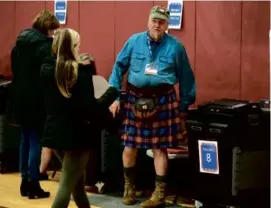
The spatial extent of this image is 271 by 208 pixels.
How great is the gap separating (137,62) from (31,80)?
0.81m

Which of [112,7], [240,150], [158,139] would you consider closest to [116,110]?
[158,139]

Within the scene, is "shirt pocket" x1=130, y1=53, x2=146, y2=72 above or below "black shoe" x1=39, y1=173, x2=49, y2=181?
above

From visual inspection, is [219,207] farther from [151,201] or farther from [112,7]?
[112,7]

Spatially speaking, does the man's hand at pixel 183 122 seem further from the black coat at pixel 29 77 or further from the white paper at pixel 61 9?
the white paper at pixel 61 9

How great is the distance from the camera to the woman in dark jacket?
3.91 metres

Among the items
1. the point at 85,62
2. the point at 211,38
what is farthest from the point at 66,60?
the point at 211,38

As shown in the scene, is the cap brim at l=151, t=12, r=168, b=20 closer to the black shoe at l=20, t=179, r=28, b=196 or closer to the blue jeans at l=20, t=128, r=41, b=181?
the blue jeans at l=20, t=128, r=41, b=181

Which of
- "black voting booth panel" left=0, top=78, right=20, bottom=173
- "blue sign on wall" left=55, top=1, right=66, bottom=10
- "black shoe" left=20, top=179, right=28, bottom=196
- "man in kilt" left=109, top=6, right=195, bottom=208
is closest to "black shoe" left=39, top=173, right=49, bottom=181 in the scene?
"black voting booth panel" left=0, top=78, right=20, bottom=173

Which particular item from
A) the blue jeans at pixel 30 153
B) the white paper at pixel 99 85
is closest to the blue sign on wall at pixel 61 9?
the white paper at pixel 99 85

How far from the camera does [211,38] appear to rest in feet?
17.7

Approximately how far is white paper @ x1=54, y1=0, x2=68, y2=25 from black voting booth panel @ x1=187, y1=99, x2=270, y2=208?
8.24 feet

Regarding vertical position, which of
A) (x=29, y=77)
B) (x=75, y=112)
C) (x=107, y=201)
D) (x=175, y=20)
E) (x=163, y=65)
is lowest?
(x=107, y=201)

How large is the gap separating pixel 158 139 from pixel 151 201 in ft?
1.56

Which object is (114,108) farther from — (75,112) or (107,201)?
(75,112)
